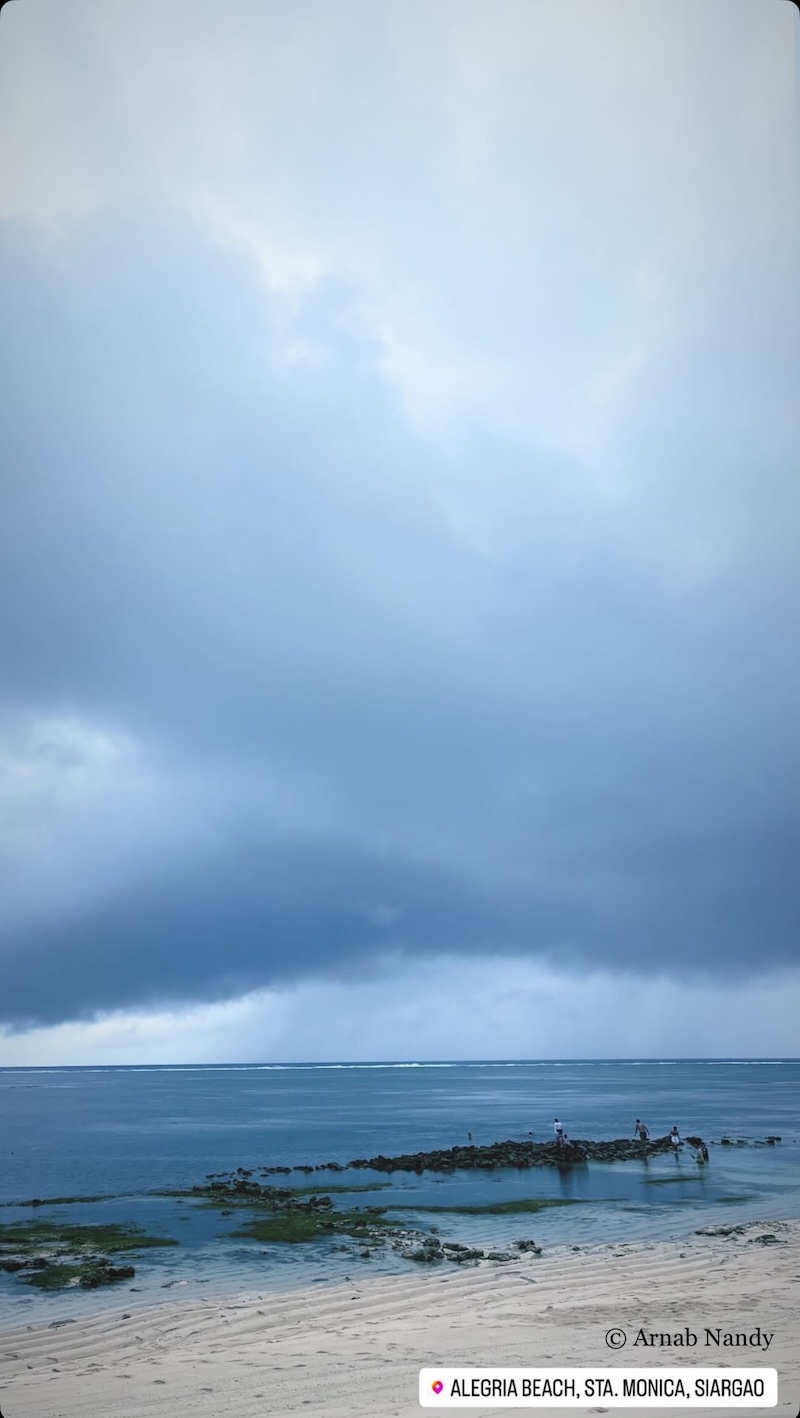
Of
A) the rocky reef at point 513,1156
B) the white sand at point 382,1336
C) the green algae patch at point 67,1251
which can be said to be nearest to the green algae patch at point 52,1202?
the green algae patch at point 67,1251

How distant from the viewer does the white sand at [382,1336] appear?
33.0ft

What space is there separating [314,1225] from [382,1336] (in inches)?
499

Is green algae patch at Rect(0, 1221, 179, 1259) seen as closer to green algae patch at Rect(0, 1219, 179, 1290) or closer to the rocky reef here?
green algae patch at Rect(0, 1219, 179, 1290)

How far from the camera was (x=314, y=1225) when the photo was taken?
2419 centimetres

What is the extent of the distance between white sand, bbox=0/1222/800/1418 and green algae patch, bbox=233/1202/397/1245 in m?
5.01

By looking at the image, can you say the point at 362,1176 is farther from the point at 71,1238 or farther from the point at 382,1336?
the point at 382,1336

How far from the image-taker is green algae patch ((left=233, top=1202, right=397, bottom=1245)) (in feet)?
74.4

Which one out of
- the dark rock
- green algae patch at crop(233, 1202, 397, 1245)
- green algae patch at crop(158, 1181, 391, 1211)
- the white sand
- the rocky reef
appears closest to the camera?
the white sand

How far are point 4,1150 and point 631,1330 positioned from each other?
153 feet

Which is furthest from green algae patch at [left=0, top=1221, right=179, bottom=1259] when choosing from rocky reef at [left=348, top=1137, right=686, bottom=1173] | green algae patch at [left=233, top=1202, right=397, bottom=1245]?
rocky reef at [left=348, top=1137, right=686, bottom=1173]

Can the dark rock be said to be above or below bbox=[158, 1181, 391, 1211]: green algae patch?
above

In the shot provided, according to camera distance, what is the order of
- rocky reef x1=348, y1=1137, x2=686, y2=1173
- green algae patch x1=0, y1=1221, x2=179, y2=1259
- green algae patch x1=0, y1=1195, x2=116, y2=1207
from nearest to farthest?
green algae patch x1=0, y1=1221, x2=179, y2=1259 → green algae patch x1=0, y1=1195, x2=116, y2=1207 → rocky reef x1=348, y1=1137, x2=686, y2=1173

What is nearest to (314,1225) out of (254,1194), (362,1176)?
(254,1194)

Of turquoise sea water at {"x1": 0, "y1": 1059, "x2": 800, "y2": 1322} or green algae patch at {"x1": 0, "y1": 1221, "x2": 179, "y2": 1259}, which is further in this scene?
green algae patch at {"x1": 0, "y1": 1221, "x2": 179, "y2": 1259}
